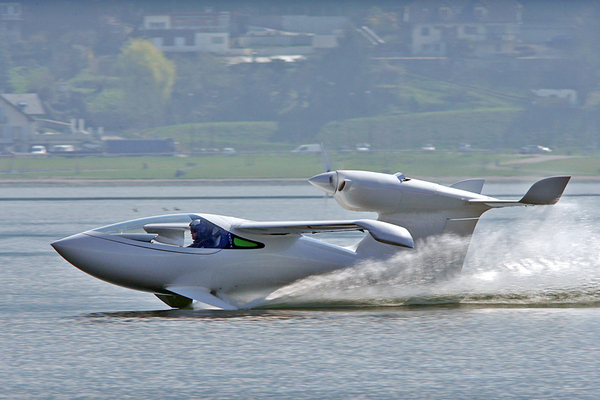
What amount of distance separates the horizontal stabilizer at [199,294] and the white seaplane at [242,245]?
0.02 metres

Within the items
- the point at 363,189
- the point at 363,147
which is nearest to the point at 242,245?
the point at 363,189

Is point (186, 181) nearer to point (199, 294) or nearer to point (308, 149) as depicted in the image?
point (308, 149)

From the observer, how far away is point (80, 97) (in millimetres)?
147875

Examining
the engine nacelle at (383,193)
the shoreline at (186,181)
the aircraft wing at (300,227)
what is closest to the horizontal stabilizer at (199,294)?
the aircraft wing at (300,227)

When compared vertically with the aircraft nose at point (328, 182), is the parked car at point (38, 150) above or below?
above

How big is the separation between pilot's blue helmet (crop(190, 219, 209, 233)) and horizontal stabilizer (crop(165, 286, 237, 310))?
139 centimetres

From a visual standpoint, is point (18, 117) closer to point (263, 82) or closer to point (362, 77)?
point (263, 82)

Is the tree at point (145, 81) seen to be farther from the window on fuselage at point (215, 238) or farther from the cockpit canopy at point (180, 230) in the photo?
the window on fuselage at point (215, 238)

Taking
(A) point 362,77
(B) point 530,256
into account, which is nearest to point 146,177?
(A) point 362,77

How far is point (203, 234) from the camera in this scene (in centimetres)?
1788

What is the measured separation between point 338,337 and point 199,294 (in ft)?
12.1

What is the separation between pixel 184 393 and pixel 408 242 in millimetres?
5572

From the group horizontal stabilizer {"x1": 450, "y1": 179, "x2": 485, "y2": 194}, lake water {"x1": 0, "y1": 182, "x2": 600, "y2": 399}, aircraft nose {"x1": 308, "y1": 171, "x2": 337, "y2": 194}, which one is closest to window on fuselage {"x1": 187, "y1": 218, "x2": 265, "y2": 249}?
lake water {"x1": 0, "y1": 182, "x2": 600, "y2": 399}

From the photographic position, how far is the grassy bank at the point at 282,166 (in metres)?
113
